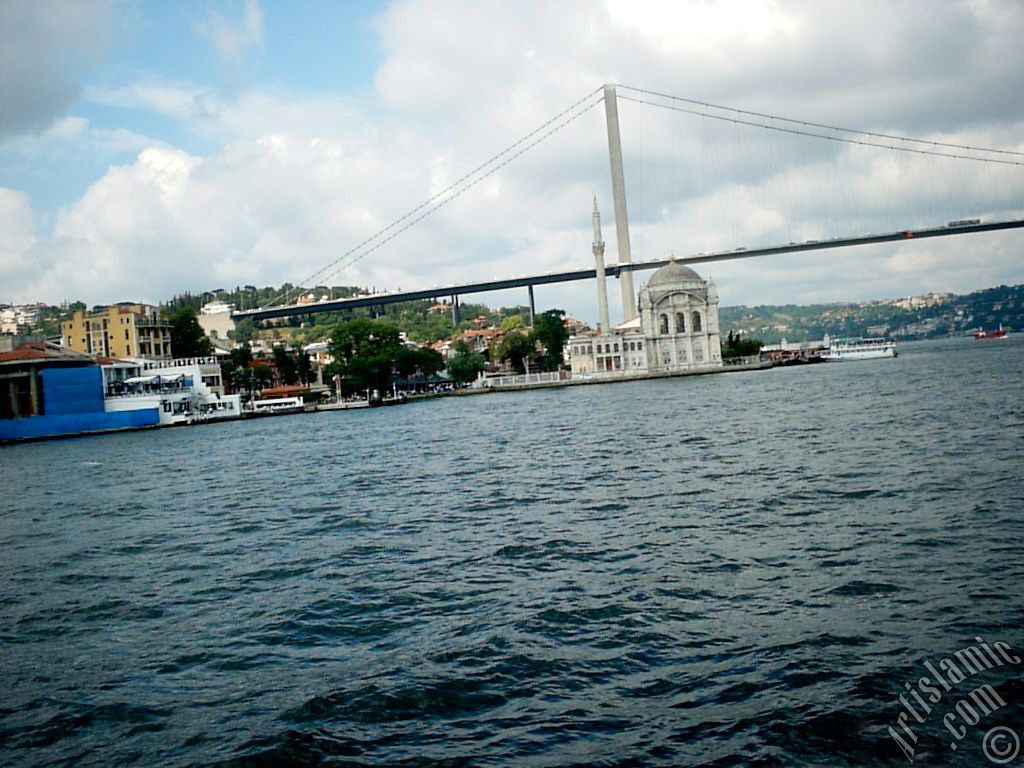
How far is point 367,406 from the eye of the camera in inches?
2368

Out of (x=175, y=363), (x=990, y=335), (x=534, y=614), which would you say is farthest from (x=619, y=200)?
(x=990, y=335)

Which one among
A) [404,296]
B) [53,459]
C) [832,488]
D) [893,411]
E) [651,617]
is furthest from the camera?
[404,296]

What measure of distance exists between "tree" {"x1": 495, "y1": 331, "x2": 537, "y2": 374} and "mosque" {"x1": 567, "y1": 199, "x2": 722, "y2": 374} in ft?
11.3

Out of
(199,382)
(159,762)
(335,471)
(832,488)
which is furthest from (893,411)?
(199,382)

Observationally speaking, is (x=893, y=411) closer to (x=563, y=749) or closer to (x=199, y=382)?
(x=563, y=749)

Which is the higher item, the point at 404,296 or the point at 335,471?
the point at 404,296

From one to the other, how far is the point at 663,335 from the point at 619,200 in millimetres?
11797

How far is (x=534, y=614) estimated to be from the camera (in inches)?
260

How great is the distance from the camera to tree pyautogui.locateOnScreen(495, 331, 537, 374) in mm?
72938

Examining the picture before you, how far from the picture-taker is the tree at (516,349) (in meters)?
72.9

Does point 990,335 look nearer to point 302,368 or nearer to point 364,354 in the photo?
point 364,354

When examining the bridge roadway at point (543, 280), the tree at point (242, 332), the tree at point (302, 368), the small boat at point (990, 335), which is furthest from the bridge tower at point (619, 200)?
the small boat at point (990, 335)

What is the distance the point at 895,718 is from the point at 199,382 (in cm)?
5235

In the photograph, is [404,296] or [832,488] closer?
[832,488]
